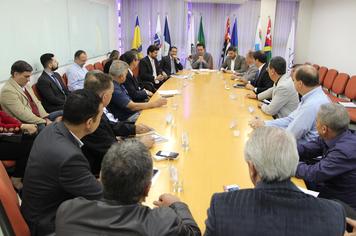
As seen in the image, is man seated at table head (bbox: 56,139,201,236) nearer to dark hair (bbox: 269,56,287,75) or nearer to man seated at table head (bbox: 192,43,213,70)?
dark hair (bbox: 269,56,287,75)

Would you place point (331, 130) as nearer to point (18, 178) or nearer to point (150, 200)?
point (150, 200)

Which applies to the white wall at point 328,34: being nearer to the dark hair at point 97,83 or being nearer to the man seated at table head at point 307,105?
the man seated at table head at point 307,105

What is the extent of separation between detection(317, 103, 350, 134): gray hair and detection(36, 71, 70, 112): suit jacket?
350 cm

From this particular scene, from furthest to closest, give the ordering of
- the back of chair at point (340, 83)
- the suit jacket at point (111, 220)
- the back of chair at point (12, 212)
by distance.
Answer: the back of chair at point (340, 83) < the back of chair at point (12, 212) < the suit jacket at point (111, 220)

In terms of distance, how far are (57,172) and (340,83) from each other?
5875 millimetres

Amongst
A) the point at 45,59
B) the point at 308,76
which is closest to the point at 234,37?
the point at 45,59

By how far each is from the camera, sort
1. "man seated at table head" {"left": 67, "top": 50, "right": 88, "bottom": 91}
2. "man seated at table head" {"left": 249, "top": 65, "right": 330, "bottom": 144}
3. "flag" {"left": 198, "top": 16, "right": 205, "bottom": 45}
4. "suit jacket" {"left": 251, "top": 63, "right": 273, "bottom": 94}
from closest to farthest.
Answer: "man seated at table head" {"left": 249, "top": 65, "right": 330, "bottom": 144} → "suit jacket" {"left": 251, "top": 63, "right": 273, "bottom": 94} → "man seated at table head" {"left": 67, "top": 50, "right": 88, "bottom": 91} → "flag" {"left": 198, "top": 16, "right": 205, "bottom": 45}

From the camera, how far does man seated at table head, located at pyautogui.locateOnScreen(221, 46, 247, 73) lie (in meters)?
7.24

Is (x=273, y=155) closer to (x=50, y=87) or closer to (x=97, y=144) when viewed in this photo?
(x=97, y=144)

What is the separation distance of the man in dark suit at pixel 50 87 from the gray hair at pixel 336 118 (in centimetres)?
350

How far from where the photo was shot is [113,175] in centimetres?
114

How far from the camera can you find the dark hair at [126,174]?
1135 mm

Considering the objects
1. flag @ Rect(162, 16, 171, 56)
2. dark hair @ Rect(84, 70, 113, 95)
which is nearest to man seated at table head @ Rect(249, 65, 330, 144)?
dark hair @ Rect(84, 70, 113, 95)

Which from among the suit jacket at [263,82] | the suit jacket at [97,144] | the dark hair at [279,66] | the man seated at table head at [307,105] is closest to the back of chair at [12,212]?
the suit jacket at [97,144]
